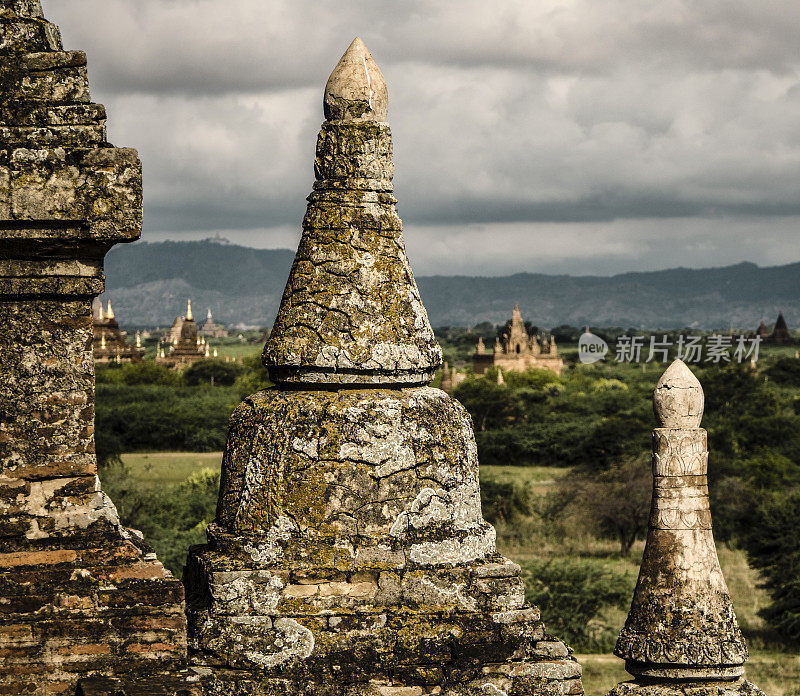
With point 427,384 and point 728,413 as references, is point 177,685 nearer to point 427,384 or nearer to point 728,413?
point 427,384

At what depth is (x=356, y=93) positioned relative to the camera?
21.2 feet

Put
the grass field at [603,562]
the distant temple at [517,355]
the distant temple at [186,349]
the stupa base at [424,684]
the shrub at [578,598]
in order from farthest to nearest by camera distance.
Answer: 1. the distant temple at [517,355]
2. the distant temple at [186,349]
3. the shrub at [578,598]
4. the grass field at [603,562]
5. the stupa base at [424,684]

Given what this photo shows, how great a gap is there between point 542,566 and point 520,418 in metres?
47.1

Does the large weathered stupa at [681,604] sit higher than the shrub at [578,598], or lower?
higher

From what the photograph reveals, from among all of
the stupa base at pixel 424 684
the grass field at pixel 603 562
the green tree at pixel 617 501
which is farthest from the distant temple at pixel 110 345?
the stupa base at pixel 424 684

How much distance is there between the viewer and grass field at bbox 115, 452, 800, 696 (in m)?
27.4

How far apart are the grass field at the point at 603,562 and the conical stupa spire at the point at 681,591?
17391mm

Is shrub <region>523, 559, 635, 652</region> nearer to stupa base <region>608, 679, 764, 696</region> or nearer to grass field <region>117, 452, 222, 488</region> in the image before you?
grass field <region>117, 452, 222, 488</region>

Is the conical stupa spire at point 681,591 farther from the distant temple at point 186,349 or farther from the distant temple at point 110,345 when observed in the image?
the distant temple at point 186,349

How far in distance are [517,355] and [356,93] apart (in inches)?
4635

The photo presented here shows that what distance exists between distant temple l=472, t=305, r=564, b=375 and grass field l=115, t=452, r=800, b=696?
56025 millimetres

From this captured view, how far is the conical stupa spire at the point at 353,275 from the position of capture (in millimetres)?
5980

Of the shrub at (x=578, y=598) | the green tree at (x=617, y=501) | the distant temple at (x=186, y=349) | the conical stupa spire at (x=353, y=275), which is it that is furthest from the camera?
the distant temple at (x=186, y=349)

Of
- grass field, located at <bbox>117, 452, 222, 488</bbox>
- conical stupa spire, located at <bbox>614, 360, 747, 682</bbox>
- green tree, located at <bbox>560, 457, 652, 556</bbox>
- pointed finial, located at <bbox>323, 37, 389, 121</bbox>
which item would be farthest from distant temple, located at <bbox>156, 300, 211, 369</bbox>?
pointed finial, located at <bbox>323, 37, 389, 121</bbox>
